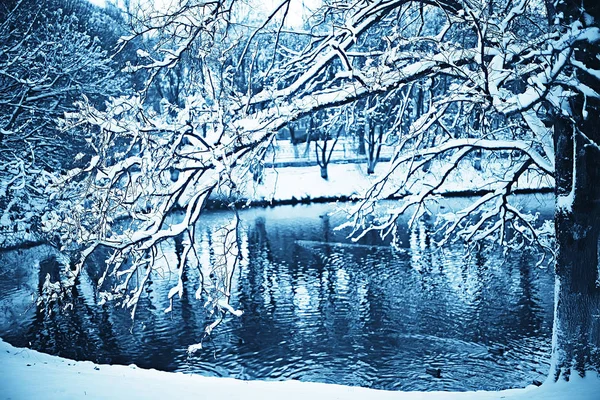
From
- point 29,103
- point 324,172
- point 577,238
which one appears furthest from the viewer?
point 324,172

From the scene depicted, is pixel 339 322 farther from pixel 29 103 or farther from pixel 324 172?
pixel 324 172

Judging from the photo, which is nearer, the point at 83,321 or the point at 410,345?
the point at 410,345

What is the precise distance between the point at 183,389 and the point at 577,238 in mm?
5850

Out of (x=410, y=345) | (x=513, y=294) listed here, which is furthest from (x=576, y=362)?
(x=513, y=294)

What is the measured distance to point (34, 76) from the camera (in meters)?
17.4

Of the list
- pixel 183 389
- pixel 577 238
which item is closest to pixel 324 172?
pixel 183 389

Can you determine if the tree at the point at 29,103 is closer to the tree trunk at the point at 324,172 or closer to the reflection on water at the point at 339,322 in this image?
the reflection on water at the point at 339,322

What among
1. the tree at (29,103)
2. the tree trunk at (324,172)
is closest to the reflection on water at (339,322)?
the tree at (29,103)

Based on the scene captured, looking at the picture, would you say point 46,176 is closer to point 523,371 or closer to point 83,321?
point 83,321

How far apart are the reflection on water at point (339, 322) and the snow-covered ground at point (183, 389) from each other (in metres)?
2.15

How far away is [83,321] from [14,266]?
309 inches

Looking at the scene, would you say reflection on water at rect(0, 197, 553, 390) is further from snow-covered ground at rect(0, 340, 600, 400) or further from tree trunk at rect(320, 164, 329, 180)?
tree trunk at rect(320, 164, 329, 180)

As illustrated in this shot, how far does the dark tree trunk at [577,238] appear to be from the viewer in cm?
584

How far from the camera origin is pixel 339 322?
46.7ft
